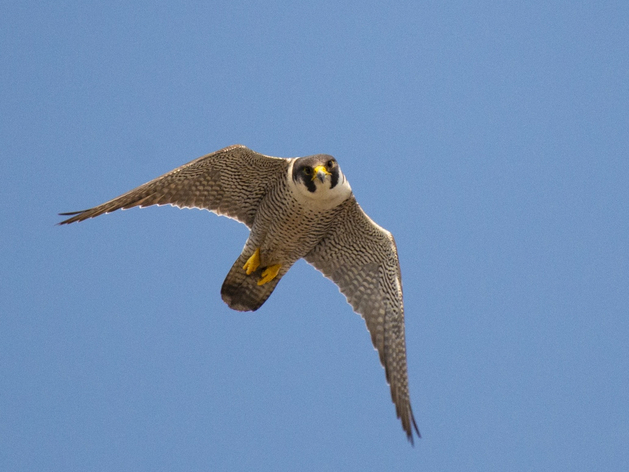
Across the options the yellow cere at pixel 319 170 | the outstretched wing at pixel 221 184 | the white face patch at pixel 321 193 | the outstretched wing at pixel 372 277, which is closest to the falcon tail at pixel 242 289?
the outstretched wing at pixel 221 184

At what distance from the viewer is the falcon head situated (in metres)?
7.85

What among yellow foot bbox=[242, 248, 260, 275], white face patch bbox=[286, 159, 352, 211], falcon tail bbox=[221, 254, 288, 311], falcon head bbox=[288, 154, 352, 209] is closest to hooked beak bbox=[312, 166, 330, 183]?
falcon head bbox=[288, 154, 352, 209]

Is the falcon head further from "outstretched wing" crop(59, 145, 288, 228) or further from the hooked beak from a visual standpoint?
"outstretched wing" crop(59, 145, 288, 228)

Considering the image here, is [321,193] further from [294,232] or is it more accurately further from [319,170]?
[294,232]

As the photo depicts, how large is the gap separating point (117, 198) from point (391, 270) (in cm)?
328

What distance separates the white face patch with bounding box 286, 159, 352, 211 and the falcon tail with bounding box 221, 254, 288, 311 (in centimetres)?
113

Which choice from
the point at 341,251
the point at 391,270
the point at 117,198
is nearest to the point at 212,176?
the point at 117,198

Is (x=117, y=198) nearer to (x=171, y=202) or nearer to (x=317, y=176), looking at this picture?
(x=171, y=202)

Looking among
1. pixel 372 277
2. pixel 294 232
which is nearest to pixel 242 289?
pixel 294 232

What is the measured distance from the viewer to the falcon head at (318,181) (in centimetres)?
785

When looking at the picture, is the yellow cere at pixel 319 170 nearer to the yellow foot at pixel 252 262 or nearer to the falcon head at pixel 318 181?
the falcon head at pixel 318 181

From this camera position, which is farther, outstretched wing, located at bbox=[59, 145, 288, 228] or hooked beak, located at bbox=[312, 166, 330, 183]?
outstretched wing, located at bbox=[59, 145, 288, 228]

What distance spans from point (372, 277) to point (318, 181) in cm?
186

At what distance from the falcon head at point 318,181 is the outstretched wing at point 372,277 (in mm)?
375
